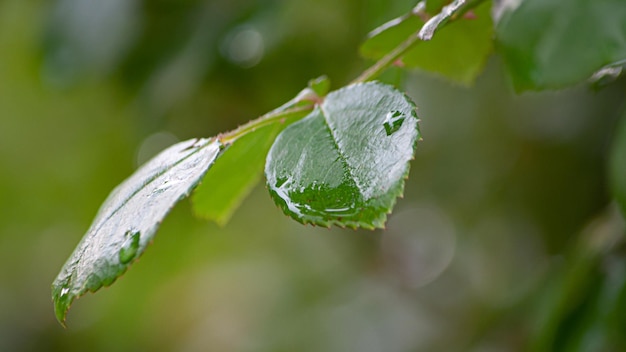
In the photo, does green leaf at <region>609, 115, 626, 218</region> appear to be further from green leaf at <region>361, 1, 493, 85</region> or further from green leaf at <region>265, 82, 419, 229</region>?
green leaf at <region>265, 82, 419, 229</region>

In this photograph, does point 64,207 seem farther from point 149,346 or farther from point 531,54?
point 531,54

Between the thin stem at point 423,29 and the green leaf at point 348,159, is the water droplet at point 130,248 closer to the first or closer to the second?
the green leaf at point 348,159

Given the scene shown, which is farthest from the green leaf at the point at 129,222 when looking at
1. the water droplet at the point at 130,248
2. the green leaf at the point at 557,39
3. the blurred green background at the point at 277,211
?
the blurred green background at the point at 277,211

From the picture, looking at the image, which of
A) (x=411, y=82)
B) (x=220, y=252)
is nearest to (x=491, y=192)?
(x=411, y=82)

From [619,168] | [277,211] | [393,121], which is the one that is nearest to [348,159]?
[393,121]

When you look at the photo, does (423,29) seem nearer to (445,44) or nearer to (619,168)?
(445,44)
